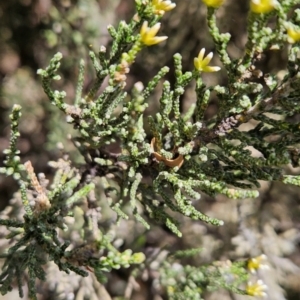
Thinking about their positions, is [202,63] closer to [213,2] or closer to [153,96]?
[213,2]

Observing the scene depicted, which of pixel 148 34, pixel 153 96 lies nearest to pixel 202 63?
pixel 148 34

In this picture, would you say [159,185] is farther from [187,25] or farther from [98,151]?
[187,25]

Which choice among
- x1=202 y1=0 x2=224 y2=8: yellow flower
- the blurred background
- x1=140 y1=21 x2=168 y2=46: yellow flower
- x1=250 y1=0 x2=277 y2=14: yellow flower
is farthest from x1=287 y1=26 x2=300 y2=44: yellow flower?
the blurred background

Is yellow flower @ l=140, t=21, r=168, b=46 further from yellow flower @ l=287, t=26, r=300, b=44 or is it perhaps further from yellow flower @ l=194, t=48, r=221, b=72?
yellow flower @ l=287, t=26, r=300, b=44

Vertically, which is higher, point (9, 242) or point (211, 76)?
point (211, 76)

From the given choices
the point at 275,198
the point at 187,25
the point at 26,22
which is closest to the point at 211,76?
the point at 187,25

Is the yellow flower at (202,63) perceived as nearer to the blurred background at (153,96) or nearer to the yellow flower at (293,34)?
the yellow flower at (293,34)
